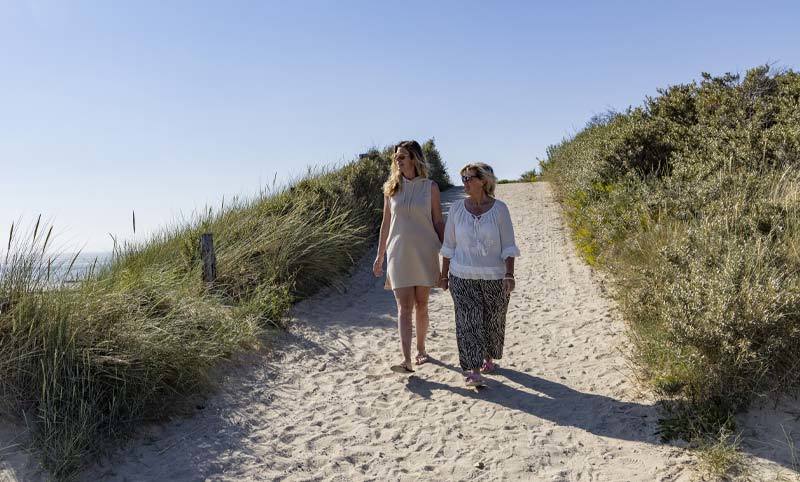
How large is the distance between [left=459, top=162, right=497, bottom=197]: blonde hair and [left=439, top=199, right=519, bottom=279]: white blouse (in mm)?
137

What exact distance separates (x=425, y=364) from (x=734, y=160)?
649 centimetres

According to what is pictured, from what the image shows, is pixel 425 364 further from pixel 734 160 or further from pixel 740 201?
pixel 734 160

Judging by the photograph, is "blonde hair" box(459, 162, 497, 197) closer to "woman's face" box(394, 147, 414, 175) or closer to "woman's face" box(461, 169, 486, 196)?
"woman's face" box(461, 169, 486, 196)

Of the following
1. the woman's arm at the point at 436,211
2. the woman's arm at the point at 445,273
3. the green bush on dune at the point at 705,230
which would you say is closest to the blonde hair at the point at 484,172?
the woman's arm at the point at 436,211

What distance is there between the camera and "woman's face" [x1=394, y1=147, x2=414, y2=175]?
571 centimetres

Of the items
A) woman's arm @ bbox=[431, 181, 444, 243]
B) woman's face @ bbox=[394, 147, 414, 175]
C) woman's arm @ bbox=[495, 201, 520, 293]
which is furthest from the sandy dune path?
woman's face @ bbox=[394, 147, 414, 175]

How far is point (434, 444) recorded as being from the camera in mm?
4914

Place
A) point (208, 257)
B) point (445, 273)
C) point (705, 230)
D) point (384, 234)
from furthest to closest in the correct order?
point (208, 257)
point (705, 230)
point (384, 234)
point (445, 273)

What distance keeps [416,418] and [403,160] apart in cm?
222

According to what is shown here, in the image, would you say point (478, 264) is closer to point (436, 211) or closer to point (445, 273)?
point (445, 273)

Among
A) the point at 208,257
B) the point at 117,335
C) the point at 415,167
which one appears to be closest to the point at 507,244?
the point at 415,167

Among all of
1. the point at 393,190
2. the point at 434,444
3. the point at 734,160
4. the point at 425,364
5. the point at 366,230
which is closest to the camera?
the point at 434,444

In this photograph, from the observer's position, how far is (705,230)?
657cm

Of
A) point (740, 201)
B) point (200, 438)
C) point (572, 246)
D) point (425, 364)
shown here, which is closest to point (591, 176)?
point (572, 246)
